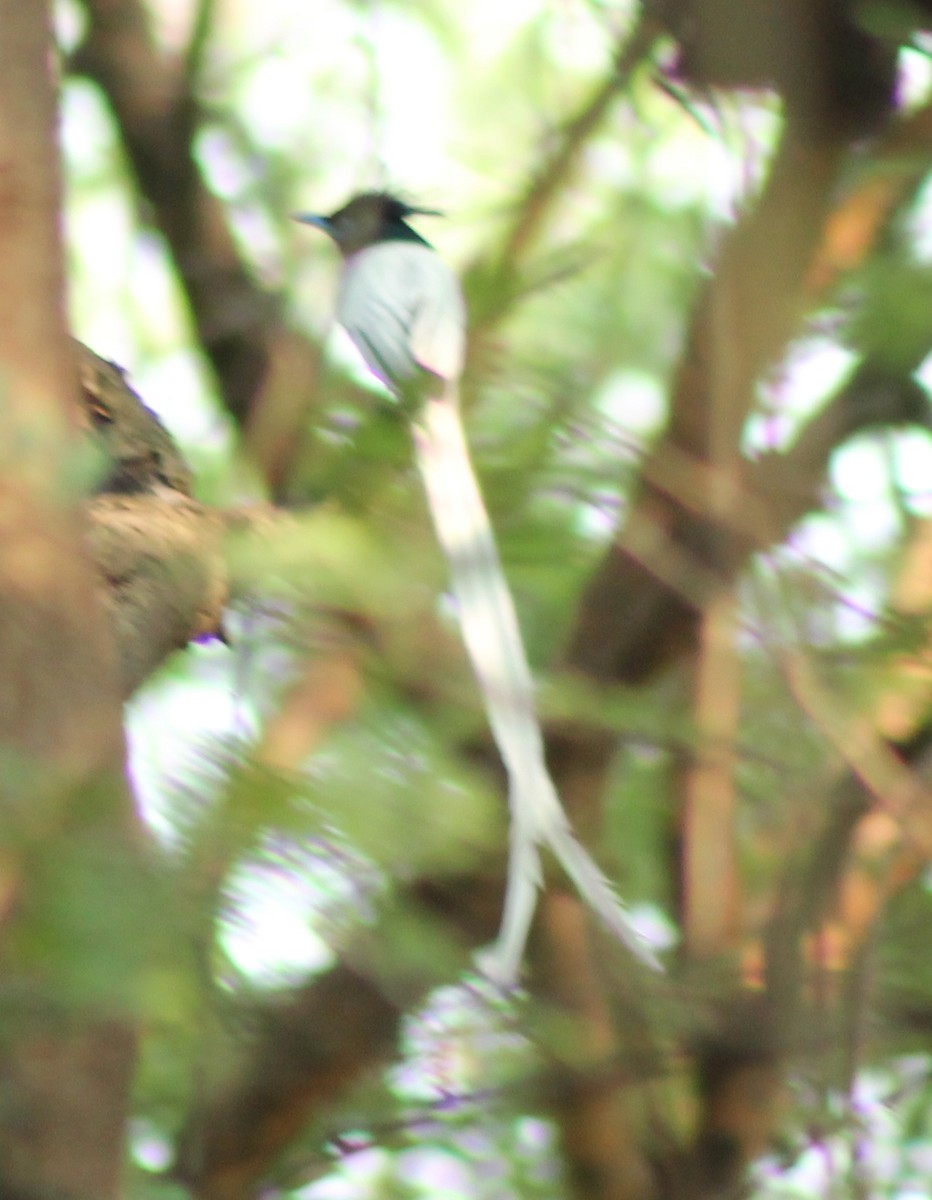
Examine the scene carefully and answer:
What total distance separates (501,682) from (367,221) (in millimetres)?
1036

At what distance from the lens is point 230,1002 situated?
134 centimetres

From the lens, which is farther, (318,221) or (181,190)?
(181,190)

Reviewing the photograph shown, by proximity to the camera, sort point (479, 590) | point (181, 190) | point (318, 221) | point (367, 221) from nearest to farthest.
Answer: point (479, 590), point (367, 221), point (318, 221), point (181, 190)

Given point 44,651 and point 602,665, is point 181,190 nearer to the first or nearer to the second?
point 602,665

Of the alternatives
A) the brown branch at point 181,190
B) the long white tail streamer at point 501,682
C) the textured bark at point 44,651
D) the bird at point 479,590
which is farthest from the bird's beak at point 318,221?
the textured bark at point 44,651

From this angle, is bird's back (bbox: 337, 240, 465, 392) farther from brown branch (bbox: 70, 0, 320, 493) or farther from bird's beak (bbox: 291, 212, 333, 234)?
brown branch (bbox: 70, 0, 320, 493)

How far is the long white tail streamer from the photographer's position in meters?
1.25

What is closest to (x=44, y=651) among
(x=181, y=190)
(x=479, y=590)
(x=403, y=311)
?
(x=479, y=590)

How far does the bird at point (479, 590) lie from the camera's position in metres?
1.27

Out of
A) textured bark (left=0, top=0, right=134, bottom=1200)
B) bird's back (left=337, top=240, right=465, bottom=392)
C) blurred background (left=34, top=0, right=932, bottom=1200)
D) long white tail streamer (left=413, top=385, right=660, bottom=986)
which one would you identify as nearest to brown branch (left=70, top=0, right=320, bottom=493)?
blurred background (left=34, top=0, right=932, bottom=1200)

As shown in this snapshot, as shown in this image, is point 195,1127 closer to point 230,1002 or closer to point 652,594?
point 230,1002

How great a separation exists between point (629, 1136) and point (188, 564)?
1.21 meters

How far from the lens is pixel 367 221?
223cm

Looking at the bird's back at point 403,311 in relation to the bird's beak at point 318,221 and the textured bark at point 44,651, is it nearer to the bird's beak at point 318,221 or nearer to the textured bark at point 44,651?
the bird's beak at point 318,221
